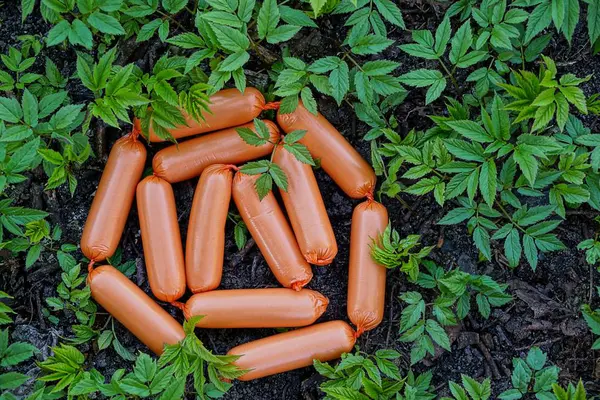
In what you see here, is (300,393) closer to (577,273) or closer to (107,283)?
(107,283)

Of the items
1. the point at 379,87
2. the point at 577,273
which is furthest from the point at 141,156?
the point at 577,273

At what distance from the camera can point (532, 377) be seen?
4000mm

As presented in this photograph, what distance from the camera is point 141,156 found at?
4211mm

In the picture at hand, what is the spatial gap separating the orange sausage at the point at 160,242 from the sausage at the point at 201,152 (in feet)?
0.33

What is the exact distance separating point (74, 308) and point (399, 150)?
6.74 feet

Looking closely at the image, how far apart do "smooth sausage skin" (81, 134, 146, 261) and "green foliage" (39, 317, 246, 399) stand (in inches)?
23.9

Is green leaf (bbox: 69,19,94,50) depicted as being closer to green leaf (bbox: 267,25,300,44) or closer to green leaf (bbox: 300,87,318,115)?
green leaf (bbox: 267,25,300,44)

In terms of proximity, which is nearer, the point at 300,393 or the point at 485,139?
the point at 485,139

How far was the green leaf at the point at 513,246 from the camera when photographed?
3959 millimetres

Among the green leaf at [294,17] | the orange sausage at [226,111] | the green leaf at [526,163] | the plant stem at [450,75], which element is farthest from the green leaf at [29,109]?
the green leaf at [526,163]

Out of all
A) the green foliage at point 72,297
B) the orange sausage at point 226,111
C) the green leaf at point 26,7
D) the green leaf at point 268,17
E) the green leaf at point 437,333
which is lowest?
the green leaf at point 437,333

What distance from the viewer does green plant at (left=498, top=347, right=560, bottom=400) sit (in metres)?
3.89

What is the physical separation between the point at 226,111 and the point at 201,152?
29 centimetres

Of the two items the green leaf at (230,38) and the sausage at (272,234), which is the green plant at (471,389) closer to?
the sausage at (272,234)
